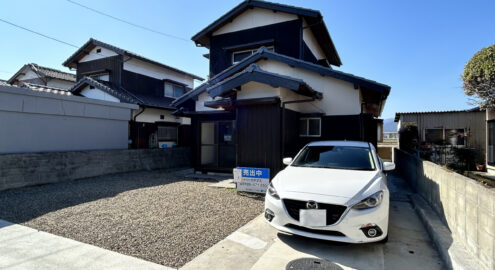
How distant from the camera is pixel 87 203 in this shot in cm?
490

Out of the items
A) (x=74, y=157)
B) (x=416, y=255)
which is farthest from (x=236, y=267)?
(x=74, y=157)

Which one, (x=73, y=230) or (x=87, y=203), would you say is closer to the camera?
(x=73, y=230)

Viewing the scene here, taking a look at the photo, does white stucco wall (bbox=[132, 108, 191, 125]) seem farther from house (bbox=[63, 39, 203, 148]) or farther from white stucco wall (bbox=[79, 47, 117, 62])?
white stucco wall (bbox=[79, 47, 117, 62])

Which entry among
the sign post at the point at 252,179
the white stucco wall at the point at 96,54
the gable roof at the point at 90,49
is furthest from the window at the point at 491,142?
the white stucco wall at the point at 96,54

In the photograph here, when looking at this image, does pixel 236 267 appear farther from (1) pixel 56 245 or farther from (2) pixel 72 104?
(2) pixel 72 104

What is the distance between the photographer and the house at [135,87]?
40.2ft

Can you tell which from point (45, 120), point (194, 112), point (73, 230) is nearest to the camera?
point (73, 230)

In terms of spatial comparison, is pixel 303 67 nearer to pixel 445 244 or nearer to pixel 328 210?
pixel 328 210

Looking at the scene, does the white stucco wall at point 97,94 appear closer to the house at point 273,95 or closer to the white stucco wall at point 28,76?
the house at point 273,95

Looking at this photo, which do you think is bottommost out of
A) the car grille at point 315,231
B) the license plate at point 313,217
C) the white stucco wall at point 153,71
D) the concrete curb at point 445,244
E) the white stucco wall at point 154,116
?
the concrete curb at point 445,244

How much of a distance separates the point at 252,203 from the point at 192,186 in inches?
92.1

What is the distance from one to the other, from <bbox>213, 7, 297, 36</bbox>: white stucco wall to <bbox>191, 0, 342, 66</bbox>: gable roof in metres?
0.21

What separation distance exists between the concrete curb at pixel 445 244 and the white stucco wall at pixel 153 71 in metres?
14.9

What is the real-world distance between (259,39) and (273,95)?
196 inches
